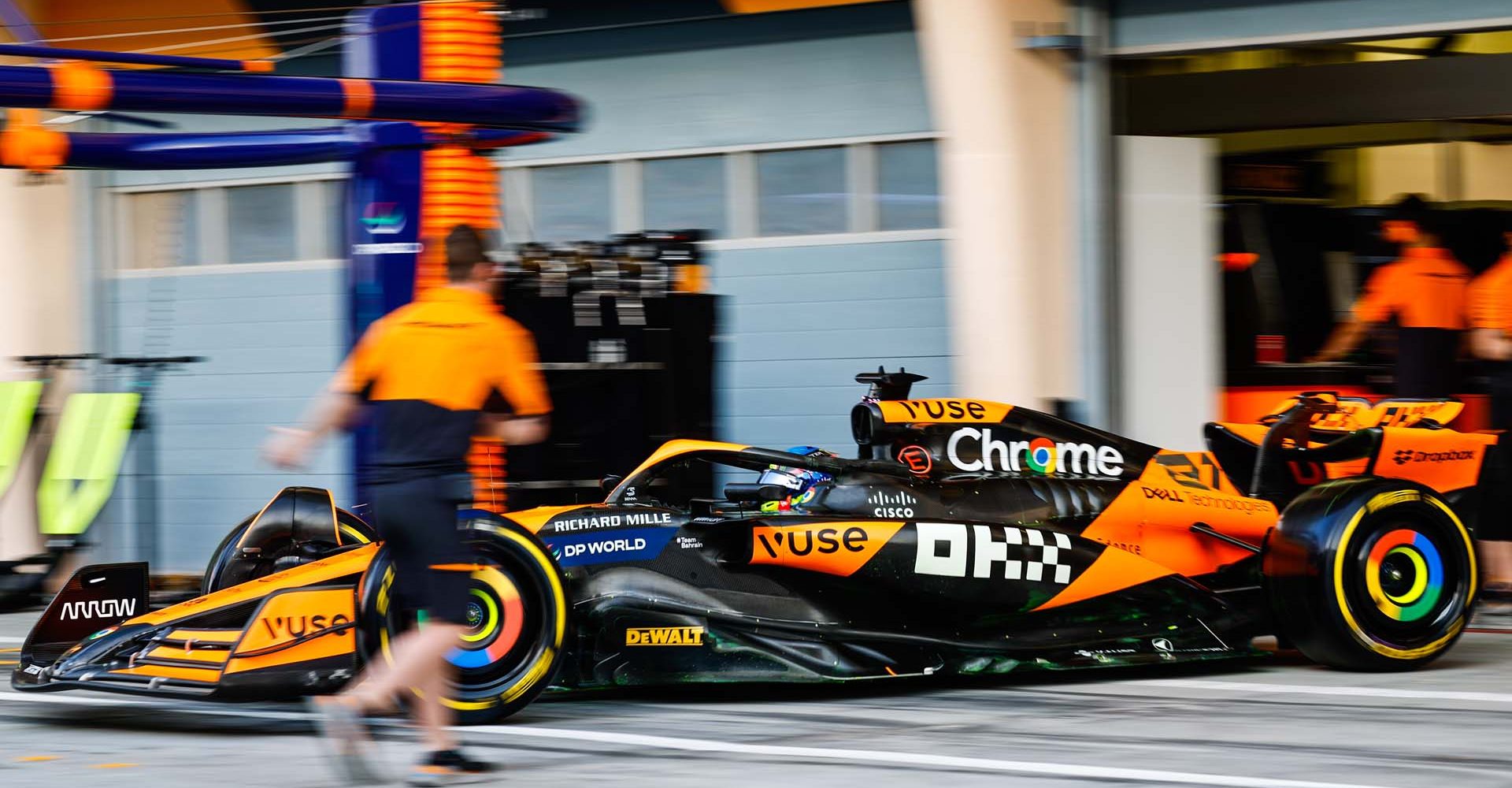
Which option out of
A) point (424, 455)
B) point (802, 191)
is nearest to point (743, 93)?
point (802, 191)

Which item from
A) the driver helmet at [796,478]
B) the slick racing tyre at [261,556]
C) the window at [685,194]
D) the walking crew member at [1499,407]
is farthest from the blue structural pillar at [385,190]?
the walking crew member at [1499,407]

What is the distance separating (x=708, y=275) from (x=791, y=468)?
3.61 meters

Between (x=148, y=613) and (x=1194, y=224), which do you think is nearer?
(x=148, y=613)

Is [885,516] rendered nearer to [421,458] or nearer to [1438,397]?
[421,458]

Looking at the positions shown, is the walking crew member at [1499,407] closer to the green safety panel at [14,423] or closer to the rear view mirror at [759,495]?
the rear view mirror at [759,495]

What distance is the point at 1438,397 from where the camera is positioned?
32.0 ft

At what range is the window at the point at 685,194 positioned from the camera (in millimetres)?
11977

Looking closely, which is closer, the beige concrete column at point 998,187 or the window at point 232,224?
the beige concrete column at point 998,187

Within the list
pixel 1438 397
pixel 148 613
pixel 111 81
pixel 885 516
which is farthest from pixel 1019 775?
pixel 1438 397

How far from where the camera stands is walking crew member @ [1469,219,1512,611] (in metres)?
8.85

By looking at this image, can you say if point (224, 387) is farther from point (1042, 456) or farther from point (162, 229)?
point (1042, 456)

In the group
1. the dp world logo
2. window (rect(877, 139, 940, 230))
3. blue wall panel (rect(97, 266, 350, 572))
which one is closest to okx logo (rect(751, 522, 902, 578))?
the dp world logo

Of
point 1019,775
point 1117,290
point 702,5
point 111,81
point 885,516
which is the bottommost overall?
point 1019,775

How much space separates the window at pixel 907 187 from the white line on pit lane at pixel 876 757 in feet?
19.7
